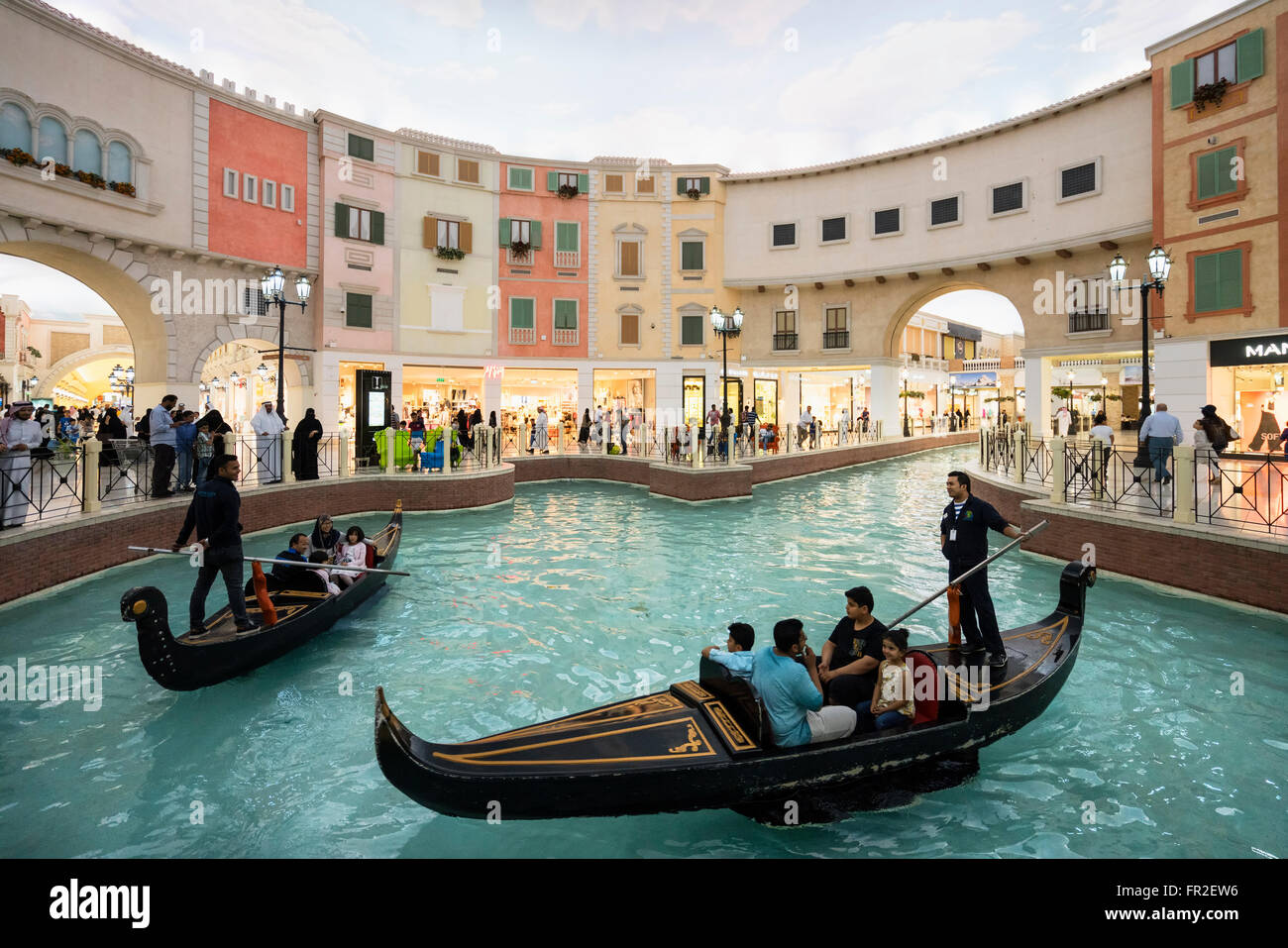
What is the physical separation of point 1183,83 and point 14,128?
2793 centimetres

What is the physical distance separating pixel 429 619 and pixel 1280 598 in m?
10.3

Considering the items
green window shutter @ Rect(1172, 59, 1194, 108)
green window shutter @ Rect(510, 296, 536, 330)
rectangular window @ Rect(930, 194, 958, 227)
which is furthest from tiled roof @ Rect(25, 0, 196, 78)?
green window shutter @ Rect(1172, 59, 1194, 108)

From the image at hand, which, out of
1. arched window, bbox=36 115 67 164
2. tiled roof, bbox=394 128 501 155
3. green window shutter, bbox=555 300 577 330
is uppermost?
tiled roof, bbox=394 128 501 155

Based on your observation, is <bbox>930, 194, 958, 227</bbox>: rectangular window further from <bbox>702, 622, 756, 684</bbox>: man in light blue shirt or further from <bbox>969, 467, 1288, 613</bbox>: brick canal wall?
<bbox>702, 622, 756, 684</bbox>: man in light blue shirt

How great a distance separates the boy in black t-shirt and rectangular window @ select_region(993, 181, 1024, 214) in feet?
75.5

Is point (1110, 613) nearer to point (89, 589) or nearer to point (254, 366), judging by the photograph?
point (89, 589)

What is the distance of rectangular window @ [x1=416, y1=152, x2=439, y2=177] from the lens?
86.3 feet

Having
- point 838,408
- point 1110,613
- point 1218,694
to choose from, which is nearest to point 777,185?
point 838,408

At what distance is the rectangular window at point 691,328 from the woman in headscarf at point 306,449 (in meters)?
17.4

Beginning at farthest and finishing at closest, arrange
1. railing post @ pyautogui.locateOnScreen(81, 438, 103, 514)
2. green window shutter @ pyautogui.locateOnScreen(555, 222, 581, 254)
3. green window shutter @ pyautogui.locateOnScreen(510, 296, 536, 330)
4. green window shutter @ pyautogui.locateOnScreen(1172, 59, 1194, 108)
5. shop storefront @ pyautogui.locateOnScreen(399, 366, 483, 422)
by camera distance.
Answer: green window shutter @ pyautogui.locateOnScreen(555, 222, 581, 254), green window shutter @ pyautogui.locateOnScreen(510, 296, 536, 330), shop storefront @ pyautogui.locateOnScreen(399, 366, 483, 422), green window shutter @ pyautogui.locateOnScreen(1172, 59, 1194, 108), railing post @ pyautogui.locateOnScreen(81, 438, 103, 514)

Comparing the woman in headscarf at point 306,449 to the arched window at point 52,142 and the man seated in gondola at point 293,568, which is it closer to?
the man seated in gondola at point 293,568

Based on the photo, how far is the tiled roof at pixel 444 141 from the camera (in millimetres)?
25934
